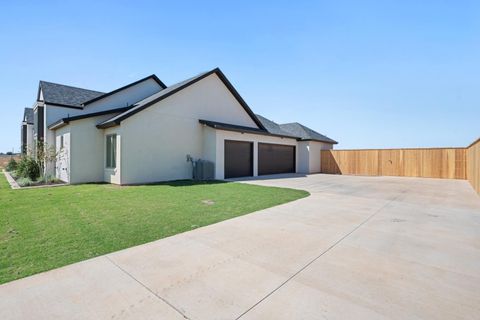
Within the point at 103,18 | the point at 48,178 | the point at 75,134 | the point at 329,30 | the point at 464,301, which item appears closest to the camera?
the point at 464,301

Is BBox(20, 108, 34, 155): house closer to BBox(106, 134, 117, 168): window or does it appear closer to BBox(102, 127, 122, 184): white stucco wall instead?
BBox(102, 127, 122, 184): white stucco wall

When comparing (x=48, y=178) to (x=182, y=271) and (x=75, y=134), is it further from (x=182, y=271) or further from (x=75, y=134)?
(x=182, y=271)

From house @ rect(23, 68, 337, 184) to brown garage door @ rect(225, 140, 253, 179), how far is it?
7 cm

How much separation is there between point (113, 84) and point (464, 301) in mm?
20977

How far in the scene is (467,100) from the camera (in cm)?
1744

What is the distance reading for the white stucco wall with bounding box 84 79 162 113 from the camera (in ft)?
55.3

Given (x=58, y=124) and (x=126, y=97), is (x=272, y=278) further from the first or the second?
(x=126, y=97)

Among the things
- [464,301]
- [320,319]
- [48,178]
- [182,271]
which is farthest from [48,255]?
[48,178]

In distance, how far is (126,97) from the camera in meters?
18.2

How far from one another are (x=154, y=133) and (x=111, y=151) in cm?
253

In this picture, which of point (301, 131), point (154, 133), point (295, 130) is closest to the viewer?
point (154, 133)

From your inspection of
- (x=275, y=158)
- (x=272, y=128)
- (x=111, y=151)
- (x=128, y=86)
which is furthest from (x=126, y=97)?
(x=272, y=128)

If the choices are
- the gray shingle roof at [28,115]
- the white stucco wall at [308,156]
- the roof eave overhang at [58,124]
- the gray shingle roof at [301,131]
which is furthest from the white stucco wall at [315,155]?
the gray shingle roof at [28,115]

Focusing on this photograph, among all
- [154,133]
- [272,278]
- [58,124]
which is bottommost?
[272,278]
